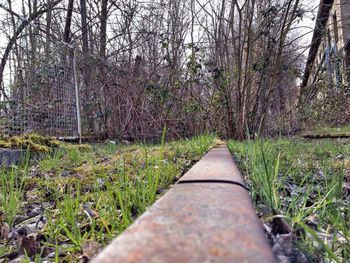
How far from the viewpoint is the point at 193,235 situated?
0.49 metres

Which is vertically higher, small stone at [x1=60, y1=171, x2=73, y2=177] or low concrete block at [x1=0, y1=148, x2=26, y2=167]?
low concrete block at [x1=0, y1=148, x2=26, y2=167]

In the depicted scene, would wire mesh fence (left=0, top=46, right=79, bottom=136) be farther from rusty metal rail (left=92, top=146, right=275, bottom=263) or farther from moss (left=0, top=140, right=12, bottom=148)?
rusty metal rail (left=92, top=146, right=275, bottom=263)

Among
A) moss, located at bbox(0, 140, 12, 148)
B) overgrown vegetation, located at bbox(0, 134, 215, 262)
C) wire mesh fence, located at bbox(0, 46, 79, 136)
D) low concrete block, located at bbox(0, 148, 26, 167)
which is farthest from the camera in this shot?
wire mesh fence, located at bbox(0, 46, 79, 136)

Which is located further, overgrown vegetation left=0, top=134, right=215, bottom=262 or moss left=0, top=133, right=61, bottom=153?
moss left=0, top=133, right=61, bottom=153

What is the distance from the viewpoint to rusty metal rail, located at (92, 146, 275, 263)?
413mm

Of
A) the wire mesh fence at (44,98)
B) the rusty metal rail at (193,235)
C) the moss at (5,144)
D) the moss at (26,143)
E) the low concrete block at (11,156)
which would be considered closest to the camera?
the rusty metal rail at (193,235)

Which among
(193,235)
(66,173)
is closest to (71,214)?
(193,235)

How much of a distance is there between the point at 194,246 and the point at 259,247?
9 cm

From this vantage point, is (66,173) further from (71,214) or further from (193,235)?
(193,235)

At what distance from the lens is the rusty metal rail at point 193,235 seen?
413mm

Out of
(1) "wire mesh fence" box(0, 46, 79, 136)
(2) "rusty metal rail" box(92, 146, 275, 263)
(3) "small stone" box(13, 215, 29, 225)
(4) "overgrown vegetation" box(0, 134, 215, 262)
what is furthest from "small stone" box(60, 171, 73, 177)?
(1) "wire mesh fence" box(0, 46, 79, 136)

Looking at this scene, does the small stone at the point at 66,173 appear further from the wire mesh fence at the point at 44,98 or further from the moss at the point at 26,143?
the wire mesh fence at the point at 44,98

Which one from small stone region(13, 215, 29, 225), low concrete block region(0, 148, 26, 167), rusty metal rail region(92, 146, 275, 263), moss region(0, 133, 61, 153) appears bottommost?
small stone region(13, 215, 29, 225)

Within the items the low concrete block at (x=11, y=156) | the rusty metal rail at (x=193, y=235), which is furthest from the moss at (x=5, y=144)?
the rusty metal rail at (x=193, y=235)
